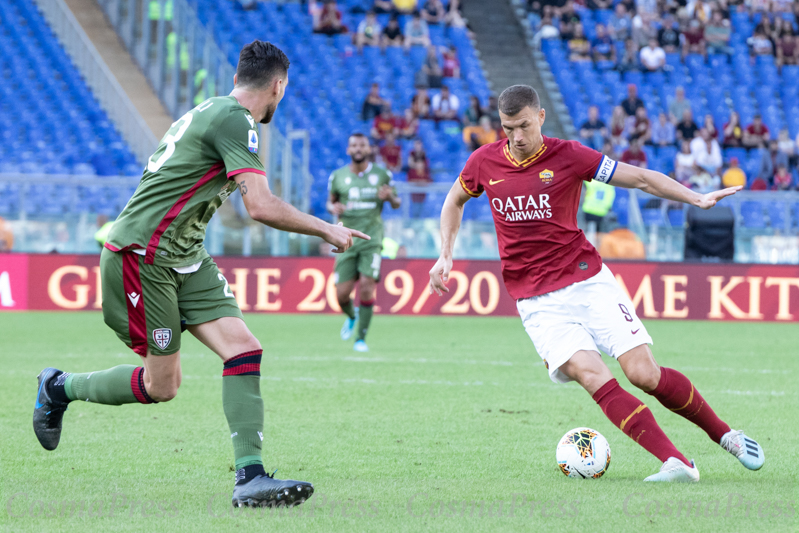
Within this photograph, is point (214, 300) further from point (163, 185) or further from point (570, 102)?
point (570, 102)

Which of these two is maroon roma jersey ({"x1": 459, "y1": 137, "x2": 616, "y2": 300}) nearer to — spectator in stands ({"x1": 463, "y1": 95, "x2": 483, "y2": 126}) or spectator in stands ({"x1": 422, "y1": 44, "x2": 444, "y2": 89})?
spectator in stands ({"x1": 463, "y1": 95, "x2": 483, "y2": 126})

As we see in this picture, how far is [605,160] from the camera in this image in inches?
190

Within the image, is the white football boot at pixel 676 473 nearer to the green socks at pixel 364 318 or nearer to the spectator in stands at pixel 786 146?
the green socks at pixel 364 318

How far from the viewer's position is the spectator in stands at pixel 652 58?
22.4 metres

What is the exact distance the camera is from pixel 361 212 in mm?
11141

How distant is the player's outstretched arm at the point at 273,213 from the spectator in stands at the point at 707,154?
1649 cm

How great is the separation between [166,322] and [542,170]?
200 cm

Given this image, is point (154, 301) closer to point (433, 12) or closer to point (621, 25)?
point (433, 12)

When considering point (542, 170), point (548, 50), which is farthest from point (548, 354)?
point (548, 50)

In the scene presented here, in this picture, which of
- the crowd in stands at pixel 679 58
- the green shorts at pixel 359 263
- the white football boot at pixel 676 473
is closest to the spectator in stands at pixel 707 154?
the crowd in stands at pixel 679 58

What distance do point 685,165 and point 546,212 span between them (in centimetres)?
1491

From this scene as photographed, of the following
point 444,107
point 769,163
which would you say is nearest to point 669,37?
point 769,163

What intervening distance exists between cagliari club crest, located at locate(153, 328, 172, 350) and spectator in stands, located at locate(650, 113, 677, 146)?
17195 mm

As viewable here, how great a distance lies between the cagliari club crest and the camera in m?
4.27
